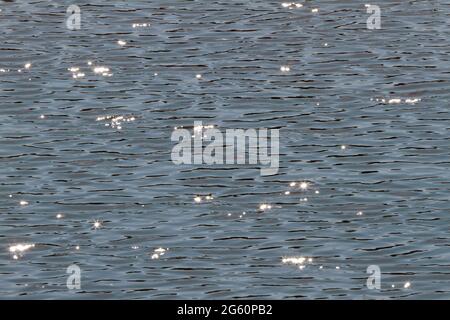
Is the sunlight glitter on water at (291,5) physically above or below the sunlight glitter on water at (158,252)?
above

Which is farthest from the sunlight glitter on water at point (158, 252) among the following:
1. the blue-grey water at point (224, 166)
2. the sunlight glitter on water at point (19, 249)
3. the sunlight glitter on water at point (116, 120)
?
the sunlight glitter on water at point (116, 120)

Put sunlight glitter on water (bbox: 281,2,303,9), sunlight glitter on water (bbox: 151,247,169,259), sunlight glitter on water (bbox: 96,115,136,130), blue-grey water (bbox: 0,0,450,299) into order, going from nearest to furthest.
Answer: blue-grey water (bbox: 0,0,450,299) → sunlight glitter on water (bbox: 151,247,169,259) → sunlight glitter on water (bbox: 96,115,136,130) → sunlight glitter on water (bbox: 281,2,303,9)

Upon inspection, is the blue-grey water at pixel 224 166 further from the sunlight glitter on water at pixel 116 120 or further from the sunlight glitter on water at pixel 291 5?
the sunlight glitter on water at pixel 291 5

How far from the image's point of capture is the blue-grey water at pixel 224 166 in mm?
23188

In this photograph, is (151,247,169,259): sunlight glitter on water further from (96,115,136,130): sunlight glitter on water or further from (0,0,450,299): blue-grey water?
(96,115,136,130): sunlight glitter on water

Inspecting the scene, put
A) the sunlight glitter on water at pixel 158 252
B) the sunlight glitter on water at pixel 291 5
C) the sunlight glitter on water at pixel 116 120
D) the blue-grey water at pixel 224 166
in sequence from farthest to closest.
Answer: the sunlight glitter on water at pixel 291 5
the sunlight glitter on water at pixel 116 120
the sunlight glitter on water at pixel 158 252
the blue-grey water at pixel 224 166

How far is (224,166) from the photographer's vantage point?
27281 mm

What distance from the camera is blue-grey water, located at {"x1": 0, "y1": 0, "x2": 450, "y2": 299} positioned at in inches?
913

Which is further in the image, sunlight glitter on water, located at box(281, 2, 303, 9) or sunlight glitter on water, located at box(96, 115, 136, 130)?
sunlight glitter on water, located at box(281, 2, 303, 9)

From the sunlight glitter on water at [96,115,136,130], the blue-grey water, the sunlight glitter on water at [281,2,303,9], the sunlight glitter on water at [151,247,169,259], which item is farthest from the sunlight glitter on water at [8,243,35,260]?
the sunlight glitter on water at [281,2,303,9]

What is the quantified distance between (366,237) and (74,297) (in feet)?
16.4

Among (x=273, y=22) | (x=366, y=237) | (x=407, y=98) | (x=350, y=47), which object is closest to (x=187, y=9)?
(x=273, y=22)

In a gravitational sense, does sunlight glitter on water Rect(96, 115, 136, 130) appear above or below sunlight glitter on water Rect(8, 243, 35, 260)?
above

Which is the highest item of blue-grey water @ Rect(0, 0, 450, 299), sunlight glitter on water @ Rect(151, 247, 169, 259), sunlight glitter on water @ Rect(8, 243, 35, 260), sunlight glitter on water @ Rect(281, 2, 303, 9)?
sunlight glitter on water @ Rect(281, 2, 303, 9)
